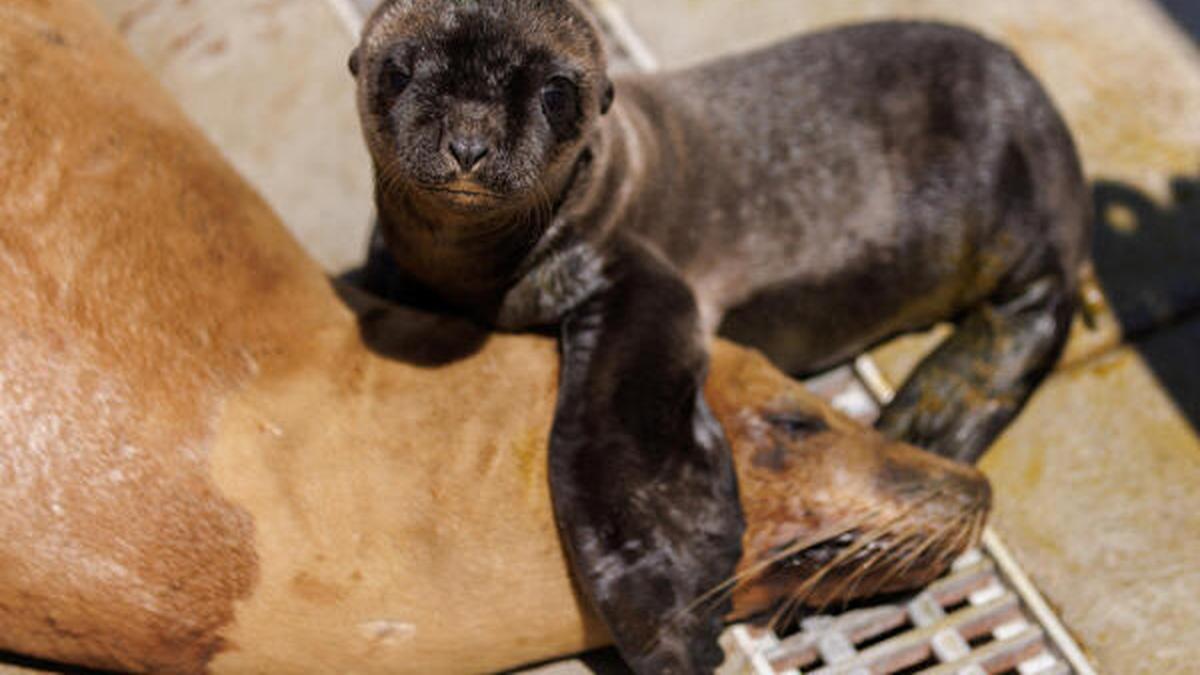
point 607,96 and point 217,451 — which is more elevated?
point 607,96

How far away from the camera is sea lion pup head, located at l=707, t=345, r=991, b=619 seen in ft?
9.86

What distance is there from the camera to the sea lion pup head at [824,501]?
9.86 feet

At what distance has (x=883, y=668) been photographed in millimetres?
3180

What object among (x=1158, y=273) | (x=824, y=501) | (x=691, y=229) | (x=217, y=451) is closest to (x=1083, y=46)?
(x=1158, y=273)

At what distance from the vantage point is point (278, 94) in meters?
4.55

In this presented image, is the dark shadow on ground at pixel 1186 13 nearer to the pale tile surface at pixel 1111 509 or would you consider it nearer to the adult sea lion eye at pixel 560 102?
the pale tile surface at pixel 1111 509

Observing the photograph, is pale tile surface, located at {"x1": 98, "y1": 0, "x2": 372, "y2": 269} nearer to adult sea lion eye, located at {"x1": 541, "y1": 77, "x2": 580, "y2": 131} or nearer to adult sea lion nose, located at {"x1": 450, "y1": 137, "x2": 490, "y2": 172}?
adult sea lion eye, located at {"x1": 541, "y1": 77, "x2": 580, "y2": 131}

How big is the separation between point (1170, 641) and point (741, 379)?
51.1 inches

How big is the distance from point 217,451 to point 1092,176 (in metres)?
3.16

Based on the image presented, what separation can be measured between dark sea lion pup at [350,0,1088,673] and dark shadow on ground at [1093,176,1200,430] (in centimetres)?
33

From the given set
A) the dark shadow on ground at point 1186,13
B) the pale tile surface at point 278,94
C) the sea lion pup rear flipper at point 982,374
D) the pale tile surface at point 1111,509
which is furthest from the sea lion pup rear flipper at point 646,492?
the dark shadow on ground at point 1186,13

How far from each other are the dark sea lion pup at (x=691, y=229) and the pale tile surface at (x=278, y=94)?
0.64 metres

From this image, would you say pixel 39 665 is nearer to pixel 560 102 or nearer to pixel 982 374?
Result: pixel 560 102

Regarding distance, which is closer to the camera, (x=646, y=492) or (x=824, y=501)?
(x=646, y=492)
